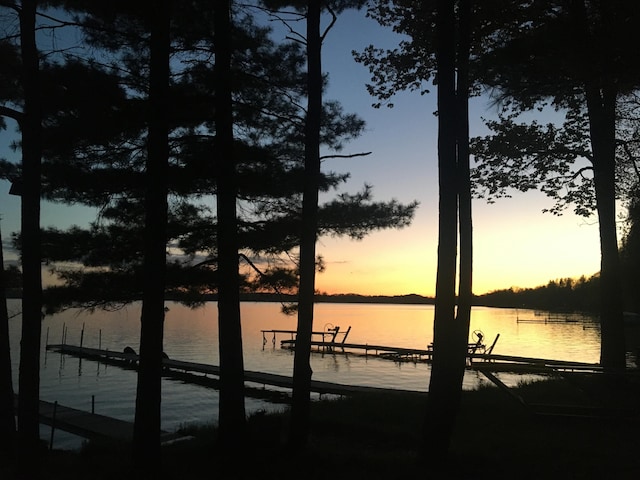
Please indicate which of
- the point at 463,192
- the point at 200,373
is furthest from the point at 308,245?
the point at 200,373

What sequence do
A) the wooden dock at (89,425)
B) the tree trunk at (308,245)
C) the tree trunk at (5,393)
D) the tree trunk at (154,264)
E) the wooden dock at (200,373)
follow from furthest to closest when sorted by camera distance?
the wooden dock at (200,373) → the wooden dock at (89,425) → the tree trunk at (5,393) → the tree trunk at (308,245) → the tree trunk at (154,264)

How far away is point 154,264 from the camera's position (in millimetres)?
8055

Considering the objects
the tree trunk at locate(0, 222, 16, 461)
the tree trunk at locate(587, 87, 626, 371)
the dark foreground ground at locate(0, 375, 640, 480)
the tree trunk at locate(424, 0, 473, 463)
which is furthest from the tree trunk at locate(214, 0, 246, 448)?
the tree trunk at locate(587, 87, 626, 371)

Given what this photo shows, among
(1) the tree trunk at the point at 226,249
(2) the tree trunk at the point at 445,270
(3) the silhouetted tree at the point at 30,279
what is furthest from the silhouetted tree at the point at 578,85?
(3) the silhouetted tree at the point at 30,279

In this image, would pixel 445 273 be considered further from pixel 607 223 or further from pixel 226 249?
pixel 607 223

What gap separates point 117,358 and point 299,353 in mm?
35730

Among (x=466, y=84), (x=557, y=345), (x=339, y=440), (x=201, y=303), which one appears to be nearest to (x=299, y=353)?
(x=339, y=440)

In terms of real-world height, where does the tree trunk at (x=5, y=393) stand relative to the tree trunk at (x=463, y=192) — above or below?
below

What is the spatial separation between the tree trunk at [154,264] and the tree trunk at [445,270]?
13.2 feet

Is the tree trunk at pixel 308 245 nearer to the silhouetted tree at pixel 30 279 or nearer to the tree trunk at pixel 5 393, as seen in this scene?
the silhouetted tree at pixel 30 279

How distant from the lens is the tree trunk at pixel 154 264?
8023 mm

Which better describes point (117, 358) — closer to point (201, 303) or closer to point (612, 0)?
point (201, 303)

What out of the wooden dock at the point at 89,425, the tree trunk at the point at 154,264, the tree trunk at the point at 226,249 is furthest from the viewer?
the wooden dock at the point at 89,425

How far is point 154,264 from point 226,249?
175 centimetres
